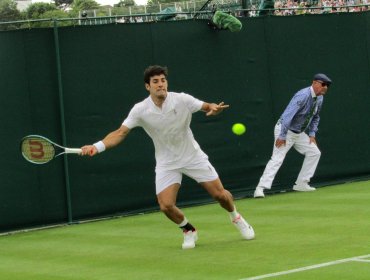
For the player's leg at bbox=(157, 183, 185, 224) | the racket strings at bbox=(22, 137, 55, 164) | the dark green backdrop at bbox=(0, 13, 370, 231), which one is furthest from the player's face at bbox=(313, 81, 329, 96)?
the racket strings at bbox=(22, 137, 55, 164)

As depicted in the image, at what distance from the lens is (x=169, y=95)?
10.4 meters

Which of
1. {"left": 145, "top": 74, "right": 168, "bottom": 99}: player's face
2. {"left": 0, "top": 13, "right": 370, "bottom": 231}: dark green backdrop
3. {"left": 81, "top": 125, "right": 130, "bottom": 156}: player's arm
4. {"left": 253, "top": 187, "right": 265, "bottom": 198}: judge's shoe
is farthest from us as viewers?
{"left": 253, "top": 187, "right": 265, "bottom": 198}: judge's shoe

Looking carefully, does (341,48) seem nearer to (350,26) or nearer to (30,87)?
(350,26)

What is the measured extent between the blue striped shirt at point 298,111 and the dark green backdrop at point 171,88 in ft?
2.51

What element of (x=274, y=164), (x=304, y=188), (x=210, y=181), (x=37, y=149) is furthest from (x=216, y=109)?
(x=304, y=188)

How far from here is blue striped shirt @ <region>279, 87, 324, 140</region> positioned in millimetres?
15477

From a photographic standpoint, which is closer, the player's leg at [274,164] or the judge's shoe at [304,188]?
the player's leg at [274,164]

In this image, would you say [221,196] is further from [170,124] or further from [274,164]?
[274,164]

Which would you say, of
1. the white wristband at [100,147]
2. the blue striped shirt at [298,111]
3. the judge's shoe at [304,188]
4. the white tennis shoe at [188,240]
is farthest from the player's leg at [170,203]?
the judge's shoe at [304,188]

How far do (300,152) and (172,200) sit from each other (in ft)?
20.8

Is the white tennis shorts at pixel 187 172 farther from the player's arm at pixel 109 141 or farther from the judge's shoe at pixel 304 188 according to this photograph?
the judge's shoe at pixel 304 188

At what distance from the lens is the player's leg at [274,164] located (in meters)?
15.7

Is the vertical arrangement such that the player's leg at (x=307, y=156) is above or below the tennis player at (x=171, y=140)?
below

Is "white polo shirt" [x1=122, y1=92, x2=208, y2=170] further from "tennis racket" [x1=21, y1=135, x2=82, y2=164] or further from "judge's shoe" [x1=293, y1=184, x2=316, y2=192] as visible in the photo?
"judge's shoe" [x1=293, y1=184, x2=316, y2=192]
